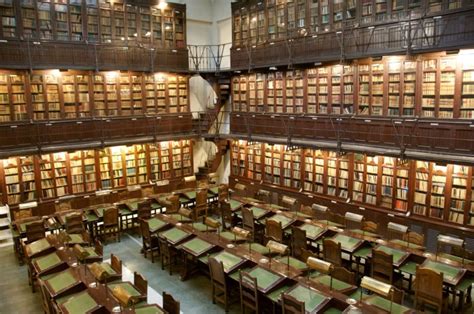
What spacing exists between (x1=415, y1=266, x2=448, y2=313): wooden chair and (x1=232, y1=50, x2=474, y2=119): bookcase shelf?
423 cm

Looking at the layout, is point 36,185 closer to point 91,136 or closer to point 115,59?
point 91,136

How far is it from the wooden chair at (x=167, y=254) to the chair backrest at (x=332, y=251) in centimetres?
317

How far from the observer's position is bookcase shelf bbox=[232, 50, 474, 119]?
349 inches

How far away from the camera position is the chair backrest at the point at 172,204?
428 inches

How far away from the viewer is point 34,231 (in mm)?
9094

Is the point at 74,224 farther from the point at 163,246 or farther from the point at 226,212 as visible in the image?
the point at 226,212

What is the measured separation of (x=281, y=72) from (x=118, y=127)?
5405 millimetres

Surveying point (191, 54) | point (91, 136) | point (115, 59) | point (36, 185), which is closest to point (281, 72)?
point (191, 54)

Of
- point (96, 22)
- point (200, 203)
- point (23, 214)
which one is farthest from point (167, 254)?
point (96, 22)

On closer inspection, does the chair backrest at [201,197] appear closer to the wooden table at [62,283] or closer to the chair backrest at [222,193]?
the chair backrest at [222,193]

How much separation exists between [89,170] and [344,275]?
9.21m

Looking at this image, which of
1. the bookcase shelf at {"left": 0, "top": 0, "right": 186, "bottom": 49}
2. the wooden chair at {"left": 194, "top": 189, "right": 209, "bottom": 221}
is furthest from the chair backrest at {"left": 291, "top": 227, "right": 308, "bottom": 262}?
the bookcase shelf at {"left": 0, "top": 0, "right": 186, "bottom": 49}

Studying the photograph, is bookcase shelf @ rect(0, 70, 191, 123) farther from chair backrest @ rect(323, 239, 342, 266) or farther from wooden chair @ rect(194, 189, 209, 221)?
chair backrest @ rect(323, 239, 342, 266)

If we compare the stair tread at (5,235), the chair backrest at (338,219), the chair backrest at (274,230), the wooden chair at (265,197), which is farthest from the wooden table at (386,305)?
the stair tread at (5,235)
